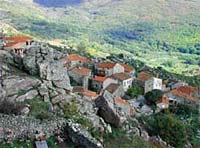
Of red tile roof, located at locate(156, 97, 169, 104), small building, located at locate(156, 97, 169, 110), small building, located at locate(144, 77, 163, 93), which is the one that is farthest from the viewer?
small building, located at locate(144, 77, 163, 93)

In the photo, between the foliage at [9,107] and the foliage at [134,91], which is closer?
the foliage at [9,107]

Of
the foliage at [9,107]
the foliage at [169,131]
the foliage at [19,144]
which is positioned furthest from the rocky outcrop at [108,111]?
the foliage at [19,144]

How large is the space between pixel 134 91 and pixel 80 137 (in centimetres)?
3410

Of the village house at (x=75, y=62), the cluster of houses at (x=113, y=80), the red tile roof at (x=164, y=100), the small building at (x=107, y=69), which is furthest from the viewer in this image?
the small building at (x=107, y=69)

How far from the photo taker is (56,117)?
26531 millimetres

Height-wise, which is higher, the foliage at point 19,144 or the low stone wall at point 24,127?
the low stone wall at point 24,127

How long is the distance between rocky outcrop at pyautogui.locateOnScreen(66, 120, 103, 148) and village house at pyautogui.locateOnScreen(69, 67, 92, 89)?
27500 mm

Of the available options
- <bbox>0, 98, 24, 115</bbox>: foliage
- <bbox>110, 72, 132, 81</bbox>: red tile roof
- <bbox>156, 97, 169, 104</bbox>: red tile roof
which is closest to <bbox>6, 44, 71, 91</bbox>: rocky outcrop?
<bbox>0, 98, 24, 115</bbox>: foliage

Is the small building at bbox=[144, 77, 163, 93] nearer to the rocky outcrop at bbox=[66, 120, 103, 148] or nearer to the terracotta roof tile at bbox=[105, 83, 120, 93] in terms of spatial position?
the terracotta roof tile at bbox=[105, 83, 120, 93]

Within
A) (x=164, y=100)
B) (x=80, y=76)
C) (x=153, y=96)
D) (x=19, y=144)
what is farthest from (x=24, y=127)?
(x=164, y=100)

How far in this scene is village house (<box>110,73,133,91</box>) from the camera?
57.5 metres

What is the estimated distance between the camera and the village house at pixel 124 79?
57.5 m

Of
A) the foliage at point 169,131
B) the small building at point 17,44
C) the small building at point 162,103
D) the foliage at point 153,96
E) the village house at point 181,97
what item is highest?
the small building at point 17,44

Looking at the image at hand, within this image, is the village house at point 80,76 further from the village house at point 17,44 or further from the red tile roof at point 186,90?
the red tile roof at point 186,90
